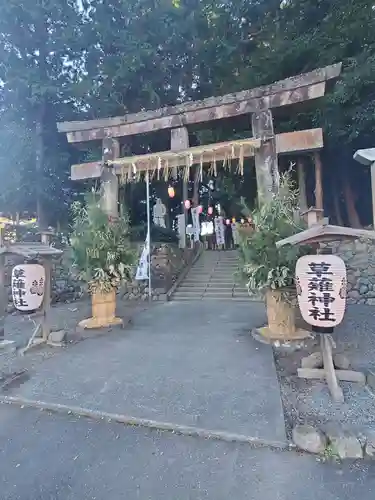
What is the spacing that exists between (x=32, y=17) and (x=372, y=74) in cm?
922

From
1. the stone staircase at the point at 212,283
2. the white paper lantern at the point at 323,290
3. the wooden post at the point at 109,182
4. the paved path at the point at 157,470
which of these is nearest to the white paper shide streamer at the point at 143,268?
the stone staircase at the point at 212,283

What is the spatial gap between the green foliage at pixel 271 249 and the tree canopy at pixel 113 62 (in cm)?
533

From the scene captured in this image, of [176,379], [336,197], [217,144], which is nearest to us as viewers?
[176,379]

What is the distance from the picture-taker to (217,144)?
20.5ft

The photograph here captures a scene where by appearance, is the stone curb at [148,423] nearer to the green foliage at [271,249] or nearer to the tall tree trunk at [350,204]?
the green foliage at [271,249]

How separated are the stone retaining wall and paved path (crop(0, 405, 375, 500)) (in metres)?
7.05

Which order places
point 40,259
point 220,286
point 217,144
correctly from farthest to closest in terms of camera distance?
1. point 220,286
2. point 217,144
3. point 40,259

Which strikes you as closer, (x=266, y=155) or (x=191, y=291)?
(x=266, y=155)

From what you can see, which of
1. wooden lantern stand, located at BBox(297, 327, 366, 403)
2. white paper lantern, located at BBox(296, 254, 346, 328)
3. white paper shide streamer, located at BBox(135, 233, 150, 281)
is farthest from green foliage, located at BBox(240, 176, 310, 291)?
white paper shide streamer, located at BBox(135, 233, 150, 281)

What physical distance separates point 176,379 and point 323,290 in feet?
5.71

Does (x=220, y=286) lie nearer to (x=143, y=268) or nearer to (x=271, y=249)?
(x=143, y=268)

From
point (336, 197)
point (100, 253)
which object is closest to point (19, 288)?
point (100, 253)

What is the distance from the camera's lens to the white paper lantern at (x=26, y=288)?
4757 mm

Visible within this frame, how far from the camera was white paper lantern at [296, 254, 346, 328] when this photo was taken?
3219 mm
